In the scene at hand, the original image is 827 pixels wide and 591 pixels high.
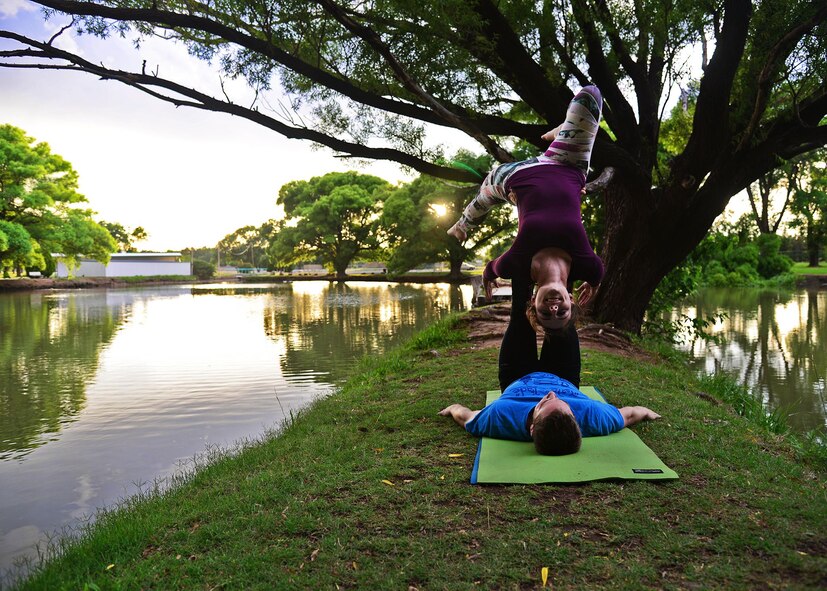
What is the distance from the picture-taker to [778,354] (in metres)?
9.36

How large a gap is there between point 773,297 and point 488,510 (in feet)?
72.3

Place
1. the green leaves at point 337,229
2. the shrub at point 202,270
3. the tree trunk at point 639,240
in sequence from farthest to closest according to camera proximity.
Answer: the shrub at point 202,270 → the green leaves at point 337,229 → the tree trunk at point 639,240

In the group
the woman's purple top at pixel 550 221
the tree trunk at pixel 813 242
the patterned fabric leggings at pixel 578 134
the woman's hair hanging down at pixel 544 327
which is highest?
the tree trunk at pixel 813 242

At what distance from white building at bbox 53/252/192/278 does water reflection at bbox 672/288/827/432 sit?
4374 cm

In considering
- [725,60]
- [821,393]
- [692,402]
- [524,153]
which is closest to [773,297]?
[524,153]

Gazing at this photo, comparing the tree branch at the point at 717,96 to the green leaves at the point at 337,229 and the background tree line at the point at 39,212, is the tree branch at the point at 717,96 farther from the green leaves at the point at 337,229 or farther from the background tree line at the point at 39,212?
the green leaves at the point at 337,229

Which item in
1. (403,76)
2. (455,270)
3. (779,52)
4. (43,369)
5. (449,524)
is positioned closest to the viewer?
(449,524)

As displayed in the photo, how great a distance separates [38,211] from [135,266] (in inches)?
861

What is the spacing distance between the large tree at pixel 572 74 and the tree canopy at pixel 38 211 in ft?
75.3

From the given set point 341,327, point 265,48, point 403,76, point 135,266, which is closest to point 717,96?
point 403,76

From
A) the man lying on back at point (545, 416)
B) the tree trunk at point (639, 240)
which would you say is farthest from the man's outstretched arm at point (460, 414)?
the tree trunk at point (639, 240)

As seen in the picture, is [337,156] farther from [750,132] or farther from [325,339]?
[325,339]

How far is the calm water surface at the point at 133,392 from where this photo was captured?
4.16m

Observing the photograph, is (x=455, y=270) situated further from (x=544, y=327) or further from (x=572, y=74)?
(x=544, y=327)
